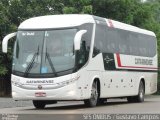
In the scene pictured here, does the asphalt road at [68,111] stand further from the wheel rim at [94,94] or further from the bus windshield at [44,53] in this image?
the bus windshield at [44,53]

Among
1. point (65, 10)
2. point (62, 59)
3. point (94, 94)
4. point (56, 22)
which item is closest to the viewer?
point (62, 59)

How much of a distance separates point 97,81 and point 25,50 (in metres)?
3.31

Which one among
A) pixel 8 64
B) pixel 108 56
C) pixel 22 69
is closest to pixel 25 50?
pixel 22 69

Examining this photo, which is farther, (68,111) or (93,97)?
(93,97)

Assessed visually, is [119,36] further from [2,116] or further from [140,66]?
[2,116]

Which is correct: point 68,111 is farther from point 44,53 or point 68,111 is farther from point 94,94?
point 94,94

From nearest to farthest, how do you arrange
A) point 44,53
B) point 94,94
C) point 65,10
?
point 44,53 → point 94,94 → point 65,10

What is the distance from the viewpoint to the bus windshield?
68.8 ft

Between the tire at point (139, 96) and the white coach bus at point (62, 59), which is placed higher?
the white coach bus at point (62, 59)

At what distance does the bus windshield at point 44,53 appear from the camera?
2098cm

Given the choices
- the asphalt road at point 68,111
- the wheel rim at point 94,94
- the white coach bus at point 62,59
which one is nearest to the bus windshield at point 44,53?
the white coach bus at point 62,59

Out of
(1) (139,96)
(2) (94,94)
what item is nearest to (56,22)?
(2) (94,94)

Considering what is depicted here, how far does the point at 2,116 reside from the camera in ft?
53.5

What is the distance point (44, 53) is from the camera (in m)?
21.3
